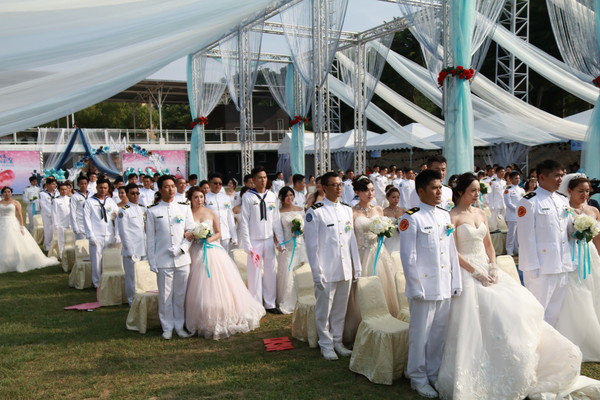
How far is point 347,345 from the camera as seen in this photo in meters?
5.66

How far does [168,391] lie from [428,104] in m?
35.7

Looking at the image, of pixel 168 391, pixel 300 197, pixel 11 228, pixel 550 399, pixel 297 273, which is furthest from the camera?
pixel 11 228

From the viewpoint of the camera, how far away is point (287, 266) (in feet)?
25.1

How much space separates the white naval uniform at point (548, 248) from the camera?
5191 mm

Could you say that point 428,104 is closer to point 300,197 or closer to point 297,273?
point 300,197

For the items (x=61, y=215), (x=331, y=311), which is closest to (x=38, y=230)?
(x=61, y=215)

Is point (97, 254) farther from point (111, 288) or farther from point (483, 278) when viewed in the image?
point (483, 278)

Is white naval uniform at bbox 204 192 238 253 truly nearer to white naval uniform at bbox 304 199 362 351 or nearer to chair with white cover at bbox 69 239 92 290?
chair with white cover at bbox 69 239 92 290

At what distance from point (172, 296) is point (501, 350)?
3934 mm

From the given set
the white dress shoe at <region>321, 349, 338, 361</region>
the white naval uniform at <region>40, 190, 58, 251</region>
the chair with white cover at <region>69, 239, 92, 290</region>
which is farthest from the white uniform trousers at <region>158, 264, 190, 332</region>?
the white naval uniform at <region>40, 190, 58, 251</region>

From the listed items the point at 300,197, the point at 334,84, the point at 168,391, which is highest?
the point at 334,84

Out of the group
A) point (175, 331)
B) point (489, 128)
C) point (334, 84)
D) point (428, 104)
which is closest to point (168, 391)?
point (175, 331)

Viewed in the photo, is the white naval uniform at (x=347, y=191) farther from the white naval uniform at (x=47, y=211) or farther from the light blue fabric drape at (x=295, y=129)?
the white naval uniform at (x=47, y=211)

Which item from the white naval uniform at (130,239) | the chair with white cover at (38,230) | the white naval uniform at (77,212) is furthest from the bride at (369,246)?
the chair with white cover at (38,230)
